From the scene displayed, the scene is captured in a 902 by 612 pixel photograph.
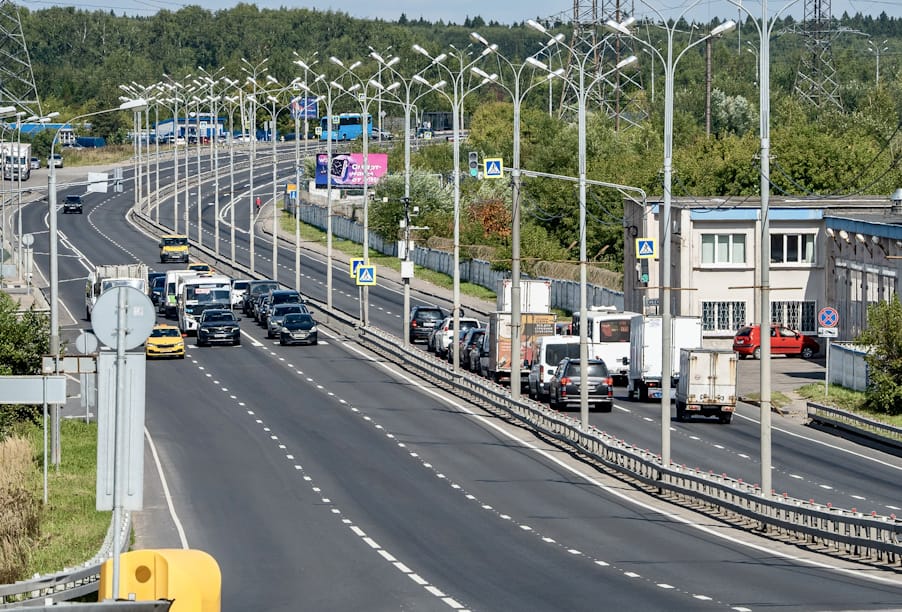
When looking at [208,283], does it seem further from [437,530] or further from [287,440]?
[437,530]

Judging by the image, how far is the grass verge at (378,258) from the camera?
317 feet

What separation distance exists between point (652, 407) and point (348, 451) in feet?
47.8

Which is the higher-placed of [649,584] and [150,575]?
[150,575]

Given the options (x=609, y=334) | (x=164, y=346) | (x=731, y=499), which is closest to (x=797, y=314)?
(x=609, y=334)

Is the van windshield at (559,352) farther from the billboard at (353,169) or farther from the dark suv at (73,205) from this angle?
the dark suv at (73,205)

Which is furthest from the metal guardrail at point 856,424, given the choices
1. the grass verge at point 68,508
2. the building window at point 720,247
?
the building window at point 720,247

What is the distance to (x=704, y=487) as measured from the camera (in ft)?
121

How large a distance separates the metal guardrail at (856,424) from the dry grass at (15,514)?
2366 centimetres

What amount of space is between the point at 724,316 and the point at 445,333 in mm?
14595

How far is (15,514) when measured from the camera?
31.8m

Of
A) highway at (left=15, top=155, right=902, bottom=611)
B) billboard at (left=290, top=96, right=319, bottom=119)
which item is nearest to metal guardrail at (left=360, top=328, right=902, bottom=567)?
highway at (left=15, top=155, right=902, bottom=611)

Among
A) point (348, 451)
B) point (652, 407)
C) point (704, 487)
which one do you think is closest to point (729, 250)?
point (652, 407)

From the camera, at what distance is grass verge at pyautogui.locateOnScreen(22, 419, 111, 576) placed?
1196 inches

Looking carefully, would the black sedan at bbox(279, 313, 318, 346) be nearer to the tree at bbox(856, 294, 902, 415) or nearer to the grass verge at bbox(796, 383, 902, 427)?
the grass verge at bbox(796, 383, 902, 427)
